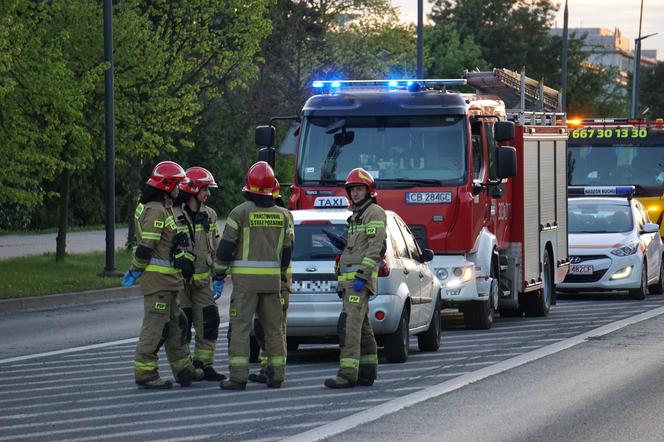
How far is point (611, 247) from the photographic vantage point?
24578mm

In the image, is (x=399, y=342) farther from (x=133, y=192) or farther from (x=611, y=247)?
(x=133, y=192)

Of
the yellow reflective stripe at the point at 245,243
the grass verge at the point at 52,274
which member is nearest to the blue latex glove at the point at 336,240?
the yellow reflective stripe at the point at 245,243

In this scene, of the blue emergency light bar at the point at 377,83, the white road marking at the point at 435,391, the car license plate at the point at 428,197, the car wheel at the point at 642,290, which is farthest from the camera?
the car wheel at the point at 642,290

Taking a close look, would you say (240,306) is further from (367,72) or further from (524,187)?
(367,72)

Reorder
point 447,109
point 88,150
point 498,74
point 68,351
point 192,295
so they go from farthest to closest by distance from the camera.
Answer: point 88,150, point 498,74, point 447,109, point 68,351, point 192,295

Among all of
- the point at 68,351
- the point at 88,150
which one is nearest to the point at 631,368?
the point at 68,351

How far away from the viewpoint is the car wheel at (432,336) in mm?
15656

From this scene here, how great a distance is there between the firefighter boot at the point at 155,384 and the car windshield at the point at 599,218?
13.8 metres

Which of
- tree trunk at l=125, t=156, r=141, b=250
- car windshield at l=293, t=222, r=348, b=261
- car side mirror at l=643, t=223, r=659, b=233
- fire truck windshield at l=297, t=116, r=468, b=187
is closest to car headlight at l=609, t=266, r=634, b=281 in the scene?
car side mirror at l=643, t=223, r=659, b=233

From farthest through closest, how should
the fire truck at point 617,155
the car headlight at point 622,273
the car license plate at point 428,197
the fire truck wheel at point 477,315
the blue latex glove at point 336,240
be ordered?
1. the fire truck at point 617,155
2. the car headlight at point 622,273
3. the fire truck wheel at point 477,315
4. the car license plate at point 428,197
5. the blue latex glove at point 336,240

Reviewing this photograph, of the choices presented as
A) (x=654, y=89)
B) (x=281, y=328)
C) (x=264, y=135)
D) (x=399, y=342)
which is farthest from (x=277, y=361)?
(x=654, y=89)

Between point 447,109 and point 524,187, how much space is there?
2.79m

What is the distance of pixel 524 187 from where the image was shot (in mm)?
20375

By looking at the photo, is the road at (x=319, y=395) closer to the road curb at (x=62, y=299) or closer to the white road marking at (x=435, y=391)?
the white road marking at (x=435, y=391)
